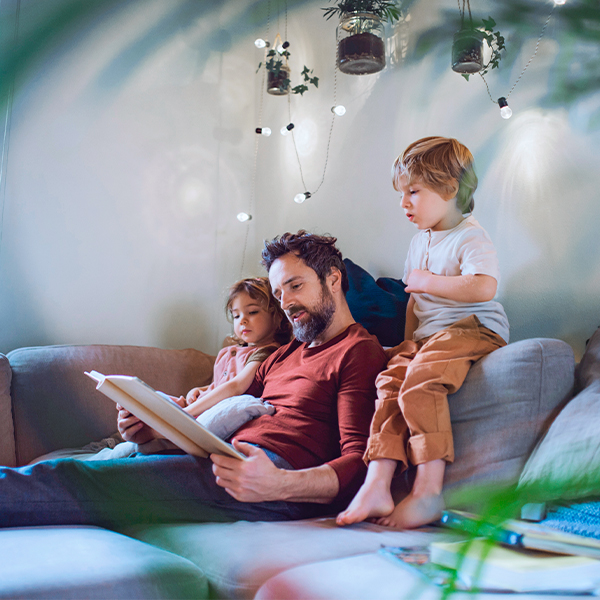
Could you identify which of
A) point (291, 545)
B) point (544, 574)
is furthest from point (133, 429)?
point (544, 574)

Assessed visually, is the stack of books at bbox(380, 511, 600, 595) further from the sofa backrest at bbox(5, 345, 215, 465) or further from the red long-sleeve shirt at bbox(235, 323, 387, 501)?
the sofa backrest at bbox(5, 345, 215, 465)

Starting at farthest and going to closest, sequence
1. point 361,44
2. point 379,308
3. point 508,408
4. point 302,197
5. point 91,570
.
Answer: point 302,197
point 361,44
point 379,308
point 508,408
point 91,570

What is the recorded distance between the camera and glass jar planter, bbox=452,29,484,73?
159 centimetres

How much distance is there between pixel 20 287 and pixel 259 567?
1.81 meters

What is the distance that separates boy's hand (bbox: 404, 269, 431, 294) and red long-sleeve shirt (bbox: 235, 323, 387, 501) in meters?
0.17

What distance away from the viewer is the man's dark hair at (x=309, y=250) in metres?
1.59

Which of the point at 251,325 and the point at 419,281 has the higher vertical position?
the point at 419,281

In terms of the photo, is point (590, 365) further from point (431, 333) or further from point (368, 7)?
point (368, 7)

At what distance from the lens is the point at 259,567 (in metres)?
0.90

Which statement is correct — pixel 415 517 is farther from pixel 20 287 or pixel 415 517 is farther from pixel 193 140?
pixel 193 140

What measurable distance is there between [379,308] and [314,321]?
0.27 meters

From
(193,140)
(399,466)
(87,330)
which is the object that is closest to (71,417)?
(87,330)

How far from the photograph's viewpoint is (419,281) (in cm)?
147

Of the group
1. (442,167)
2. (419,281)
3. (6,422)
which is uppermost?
(442,167)
